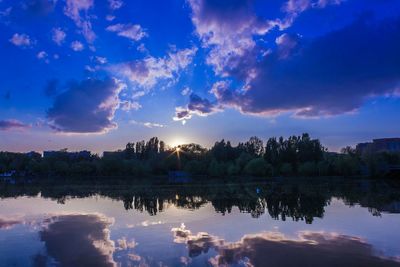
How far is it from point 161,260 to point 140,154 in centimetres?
15742

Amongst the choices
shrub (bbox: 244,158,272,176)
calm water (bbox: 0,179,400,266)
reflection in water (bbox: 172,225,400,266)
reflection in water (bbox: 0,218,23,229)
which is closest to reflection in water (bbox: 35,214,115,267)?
calm water (bbox: 0,179,400,266)

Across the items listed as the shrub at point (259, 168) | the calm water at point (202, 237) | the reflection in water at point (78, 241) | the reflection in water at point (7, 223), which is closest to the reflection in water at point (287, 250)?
the calm water at point (202, 237)

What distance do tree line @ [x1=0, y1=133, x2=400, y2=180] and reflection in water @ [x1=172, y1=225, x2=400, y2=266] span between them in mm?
97795

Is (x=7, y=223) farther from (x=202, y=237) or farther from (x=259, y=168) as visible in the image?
(x=259, y=168)

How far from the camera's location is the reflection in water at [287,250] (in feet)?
50.4

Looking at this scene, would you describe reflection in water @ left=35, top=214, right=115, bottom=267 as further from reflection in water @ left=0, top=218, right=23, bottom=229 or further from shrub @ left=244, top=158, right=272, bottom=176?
shrub @ left=244, top=158, right=272, bottom=176

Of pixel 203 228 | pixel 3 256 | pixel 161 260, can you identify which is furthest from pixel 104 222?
pixel 161 260

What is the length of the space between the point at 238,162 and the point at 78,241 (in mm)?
111261

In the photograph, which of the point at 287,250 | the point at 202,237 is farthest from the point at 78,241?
the point at 287,250

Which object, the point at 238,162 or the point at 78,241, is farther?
the point at 238,162

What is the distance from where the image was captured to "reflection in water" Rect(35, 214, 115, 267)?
15.9 meters

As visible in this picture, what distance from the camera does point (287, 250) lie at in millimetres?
17531

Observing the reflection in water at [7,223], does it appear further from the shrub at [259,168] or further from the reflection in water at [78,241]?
the shrub at [259,168]

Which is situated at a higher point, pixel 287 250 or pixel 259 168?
pixel 259 168
